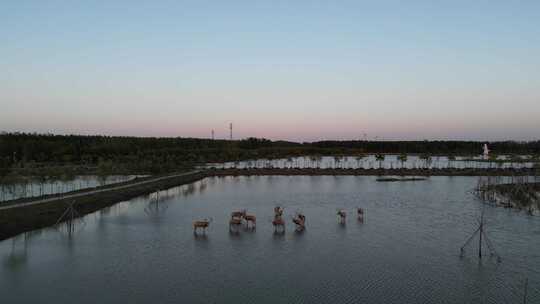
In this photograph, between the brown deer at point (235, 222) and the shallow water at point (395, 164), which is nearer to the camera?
the brown deer at point (235, 222)

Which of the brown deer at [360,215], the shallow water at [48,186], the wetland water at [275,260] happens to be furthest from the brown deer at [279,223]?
the shallow water at [48,186]

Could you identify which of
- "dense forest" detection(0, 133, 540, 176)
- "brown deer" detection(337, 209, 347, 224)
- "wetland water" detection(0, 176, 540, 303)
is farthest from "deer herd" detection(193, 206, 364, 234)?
"dense forest" detection(0, 133, 540, 176)

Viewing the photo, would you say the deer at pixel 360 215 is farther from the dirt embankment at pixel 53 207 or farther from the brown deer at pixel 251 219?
the dirt embankment at pixel 53 207

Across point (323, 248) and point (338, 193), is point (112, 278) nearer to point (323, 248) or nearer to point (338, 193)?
point (323, 248)

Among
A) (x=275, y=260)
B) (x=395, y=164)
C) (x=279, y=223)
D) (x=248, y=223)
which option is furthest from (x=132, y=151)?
(x=275, y=260)

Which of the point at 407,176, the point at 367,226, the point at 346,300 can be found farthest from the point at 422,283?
the point at 407,176

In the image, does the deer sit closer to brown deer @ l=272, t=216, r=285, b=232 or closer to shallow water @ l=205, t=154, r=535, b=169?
brown deer @ l=272, t=216, r=285, b=232
